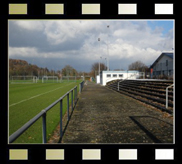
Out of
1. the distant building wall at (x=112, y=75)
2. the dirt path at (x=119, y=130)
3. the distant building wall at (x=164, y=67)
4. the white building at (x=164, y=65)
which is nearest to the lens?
the dirt path at (x=119, y=130)

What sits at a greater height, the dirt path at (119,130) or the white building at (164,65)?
the white building at (164,65)

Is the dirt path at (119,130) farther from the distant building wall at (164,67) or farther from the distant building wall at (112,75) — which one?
the distant building wall at (112,75)

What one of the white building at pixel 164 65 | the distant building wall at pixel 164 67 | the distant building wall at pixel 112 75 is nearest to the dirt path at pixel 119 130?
the distant building wall at pixel 164 67

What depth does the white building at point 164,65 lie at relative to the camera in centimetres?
2568

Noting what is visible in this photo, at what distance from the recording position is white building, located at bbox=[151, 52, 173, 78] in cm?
2568

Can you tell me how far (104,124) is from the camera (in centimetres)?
649

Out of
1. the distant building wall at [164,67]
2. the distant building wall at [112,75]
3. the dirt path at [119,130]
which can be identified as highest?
the distant building wall at [164,67]

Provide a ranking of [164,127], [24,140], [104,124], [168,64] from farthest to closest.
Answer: [168,64]
[104,124]
[164,127]
[24,140]

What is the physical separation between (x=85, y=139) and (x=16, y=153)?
2.75 m

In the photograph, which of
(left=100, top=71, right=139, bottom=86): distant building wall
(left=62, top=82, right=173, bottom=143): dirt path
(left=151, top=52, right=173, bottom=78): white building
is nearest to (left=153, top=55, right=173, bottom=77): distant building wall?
(left=151, top=52, right=173, bottom=78): white building

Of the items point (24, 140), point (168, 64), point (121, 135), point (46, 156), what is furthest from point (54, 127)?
point (168, 64)

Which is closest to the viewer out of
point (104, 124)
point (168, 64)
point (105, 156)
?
point (105, 156)

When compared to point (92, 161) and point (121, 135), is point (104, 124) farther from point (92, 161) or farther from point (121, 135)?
point (92, 161)

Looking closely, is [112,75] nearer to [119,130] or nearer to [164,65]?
[164,65]
